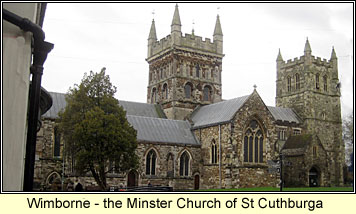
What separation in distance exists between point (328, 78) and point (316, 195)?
205 feet

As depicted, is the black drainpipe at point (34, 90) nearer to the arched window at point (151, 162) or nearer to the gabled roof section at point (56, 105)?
the gabled roof section at point (56, 105)

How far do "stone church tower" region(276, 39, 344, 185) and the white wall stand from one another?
57324mm

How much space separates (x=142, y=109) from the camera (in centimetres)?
5206

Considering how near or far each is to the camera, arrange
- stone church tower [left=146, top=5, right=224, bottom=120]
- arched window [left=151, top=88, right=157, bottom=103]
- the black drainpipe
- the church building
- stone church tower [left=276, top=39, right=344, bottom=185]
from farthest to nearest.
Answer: stone church tower [left=276, top=39, right=344, bottom=185], arched window [left=151, top=88, right=157, bottom=103], stone church tower [left=146, top=5, right=224, bottom=120], the church building, the black drainpipe

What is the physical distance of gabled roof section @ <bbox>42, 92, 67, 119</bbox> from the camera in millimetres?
37725

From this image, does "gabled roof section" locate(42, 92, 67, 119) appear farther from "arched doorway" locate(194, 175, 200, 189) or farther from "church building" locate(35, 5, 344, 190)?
"arched doorway" locate(194, 175, 200, 189)

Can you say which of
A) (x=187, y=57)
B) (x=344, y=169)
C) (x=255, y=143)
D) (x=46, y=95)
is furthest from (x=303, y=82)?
(x=46, y=95)

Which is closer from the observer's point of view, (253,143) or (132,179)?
(132,179)

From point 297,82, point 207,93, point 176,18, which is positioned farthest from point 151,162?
point 297,82

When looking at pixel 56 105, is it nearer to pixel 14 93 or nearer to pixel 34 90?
pixel 34 90

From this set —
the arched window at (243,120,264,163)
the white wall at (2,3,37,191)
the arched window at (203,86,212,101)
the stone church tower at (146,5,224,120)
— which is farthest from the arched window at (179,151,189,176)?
the white wall at (2,3,37,191)

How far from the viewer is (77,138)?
2664cm

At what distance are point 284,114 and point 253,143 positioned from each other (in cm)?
2278

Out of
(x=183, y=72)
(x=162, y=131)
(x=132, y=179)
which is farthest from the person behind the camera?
(x=183, y=72)
